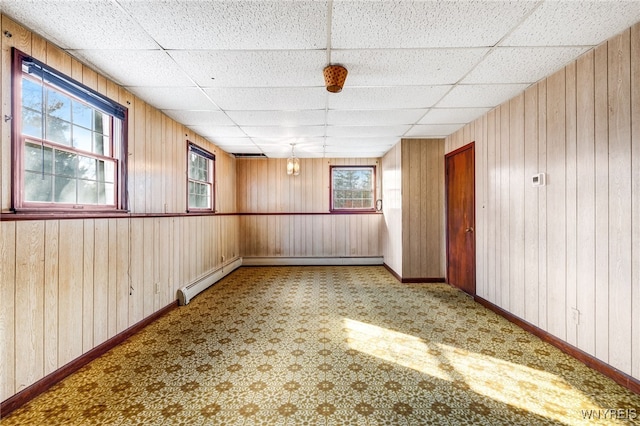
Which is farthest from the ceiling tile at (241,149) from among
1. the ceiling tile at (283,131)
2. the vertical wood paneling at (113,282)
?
the vertical wood paneling at (113,282)

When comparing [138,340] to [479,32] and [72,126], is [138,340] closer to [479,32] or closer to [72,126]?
[72,126]

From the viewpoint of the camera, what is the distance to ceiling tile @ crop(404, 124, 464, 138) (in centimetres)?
426

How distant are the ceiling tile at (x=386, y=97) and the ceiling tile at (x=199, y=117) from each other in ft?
5.01

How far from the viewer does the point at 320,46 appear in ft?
7.06

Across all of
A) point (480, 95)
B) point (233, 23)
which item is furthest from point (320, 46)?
point (480, 95)

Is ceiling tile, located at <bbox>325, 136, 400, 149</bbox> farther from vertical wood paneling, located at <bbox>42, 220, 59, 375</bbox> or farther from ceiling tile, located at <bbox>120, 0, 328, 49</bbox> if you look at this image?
vertical wood paneling, located at <bbox>42, 220, 59, 375</bbox>

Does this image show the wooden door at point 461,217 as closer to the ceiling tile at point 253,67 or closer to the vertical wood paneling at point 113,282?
the ceiling tile at point 253,67

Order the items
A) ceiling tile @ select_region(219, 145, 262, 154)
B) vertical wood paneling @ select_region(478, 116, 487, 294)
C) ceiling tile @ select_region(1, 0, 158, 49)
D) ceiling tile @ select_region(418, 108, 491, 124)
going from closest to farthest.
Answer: ceiling tile @ select_region(1, 0, 158, 49), ceiling tile @ select_region(418, 108, 491, 124), vertical wood paneling @ select_region(478, 116, 487, 294), ceiling tile @ select_region(219, 145, 262, 154)

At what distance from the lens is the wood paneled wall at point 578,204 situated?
2010 mm

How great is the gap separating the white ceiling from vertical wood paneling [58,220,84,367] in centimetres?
147

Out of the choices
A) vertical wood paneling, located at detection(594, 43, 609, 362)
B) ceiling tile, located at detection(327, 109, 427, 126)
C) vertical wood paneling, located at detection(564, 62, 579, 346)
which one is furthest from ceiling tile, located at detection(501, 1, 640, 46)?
ceiling tile, located at detection(327, 109, 427, 126)

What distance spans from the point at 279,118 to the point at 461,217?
3.22 meters

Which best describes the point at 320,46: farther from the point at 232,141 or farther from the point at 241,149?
the point at 241,149

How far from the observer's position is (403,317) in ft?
11.0
